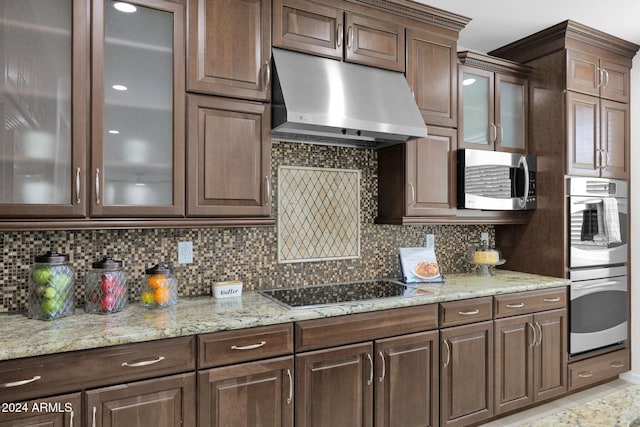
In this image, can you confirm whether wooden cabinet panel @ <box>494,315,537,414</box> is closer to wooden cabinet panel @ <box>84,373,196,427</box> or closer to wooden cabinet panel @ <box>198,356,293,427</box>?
wooden cabinet panel @ <box>198,356,293,427</box>

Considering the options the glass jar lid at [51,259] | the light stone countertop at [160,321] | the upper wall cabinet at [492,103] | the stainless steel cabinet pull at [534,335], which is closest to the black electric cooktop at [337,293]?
the light stone countertop at [160,321]

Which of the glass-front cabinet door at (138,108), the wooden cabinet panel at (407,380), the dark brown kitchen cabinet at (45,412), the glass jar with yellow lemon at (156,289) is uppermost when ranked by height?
the glass-front cabinet door at (138,108)

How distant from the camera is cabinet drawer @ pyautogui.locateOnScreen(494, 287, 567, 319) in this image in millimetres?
2779

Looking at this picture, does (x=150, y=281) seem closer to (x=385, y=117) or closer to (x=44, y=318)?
(x=44, y=318)

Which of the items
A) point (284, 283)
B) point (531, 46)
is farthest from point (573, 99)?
point (284, 283)

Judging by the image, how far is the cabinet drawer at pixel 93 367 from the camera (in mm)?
1521

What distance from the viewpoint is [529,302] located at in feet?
9.59

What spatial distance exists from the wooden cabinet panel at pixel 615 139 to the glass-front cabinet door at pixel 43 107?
3674mm

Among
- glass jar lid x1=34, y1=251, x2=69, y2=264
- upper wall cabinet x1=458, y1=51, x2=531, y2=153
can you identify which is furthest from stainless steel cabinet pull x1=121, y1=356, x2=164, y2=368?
upper wall cabinet x1=458, y1=51, x2=531, y2=153

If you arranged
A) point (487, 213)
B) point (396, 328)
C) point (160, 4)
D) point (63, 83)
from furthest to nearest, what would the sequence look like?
point (487, 213)
point (396, 328)
point (160, 4)
point (63, 83)

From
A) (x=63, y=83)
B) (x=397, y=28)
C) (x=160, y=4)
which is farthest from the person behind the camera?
(x=397, y=28)

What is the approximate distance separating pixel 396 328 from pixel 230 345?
959 mm

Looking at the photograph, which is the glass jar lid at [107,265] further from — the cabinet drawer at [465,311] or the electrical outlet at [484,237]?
the electrical outlet at [484,237]

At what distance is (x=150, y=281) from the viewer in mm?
2078
